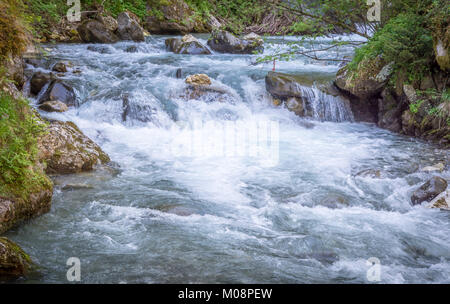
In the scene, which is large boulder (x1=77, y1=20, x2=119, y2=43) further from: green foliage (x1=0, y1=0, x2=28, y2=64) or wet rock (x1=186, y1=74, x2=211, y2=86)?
green foliage (x1=0, y1=0, x2=28, y2=64)

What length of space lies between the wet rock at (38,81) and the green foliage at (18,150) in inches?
219

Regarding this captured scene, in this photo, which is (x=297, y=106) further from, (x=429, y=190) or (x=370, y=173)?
(x=429, y=190)

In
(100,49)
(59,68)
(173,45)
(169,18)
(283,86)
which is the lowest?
(283,86)

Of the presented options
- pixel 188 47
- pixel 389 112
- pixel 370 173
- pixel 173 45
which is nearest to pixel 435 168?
pixel 370 173

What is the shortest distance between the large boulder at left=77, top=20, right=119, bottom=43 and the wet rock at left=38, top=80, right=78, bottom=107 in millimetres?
6208

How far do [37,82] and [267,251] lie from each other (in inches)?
335

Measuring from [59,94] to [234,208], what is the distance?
666 cm

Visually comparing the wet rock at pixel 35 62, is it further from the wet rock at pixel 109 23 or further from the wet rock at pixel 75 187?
the wet rock at pixel 75 187

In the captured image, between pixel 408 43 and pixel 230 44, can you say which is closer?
pixel 408 43

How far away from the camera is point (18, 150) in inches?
186

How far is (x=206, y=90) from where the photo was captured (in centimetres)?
1109

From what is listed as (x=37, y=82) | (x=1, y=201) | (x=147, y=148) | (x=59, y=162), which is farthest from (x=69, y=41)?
(x=1, y=201)

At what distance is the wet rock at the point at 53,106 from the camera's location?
31.0 ft

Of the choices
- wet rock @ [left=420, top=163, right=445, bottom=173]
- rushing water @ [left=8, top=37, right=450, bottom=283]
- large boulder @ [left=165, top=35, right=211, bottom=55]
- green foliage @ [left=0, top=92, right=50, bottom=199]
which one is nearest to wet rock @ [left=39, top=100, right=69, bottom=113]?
rushing water @ [left=8, top=37, right=450, bottom=283]
